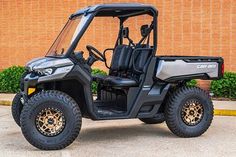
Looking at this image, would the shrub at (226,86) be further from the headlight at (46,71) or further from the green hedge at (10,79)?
the headlight at (46,71)

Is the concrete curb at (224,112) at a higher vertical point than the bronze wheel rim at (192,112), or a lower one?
lower

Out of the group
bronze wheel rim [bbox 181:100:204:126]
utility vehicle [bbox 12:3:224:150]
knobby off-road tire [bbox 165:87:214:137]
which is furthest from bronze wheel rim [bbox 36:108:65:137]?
bronze wheel rim [bbox 181:100:204:126]

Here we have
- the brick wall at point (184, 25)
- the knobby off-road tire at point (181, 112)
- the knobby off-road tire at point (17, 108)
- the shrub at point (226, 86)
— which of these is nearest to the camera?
the knobby off-road tire at point (181, 112)

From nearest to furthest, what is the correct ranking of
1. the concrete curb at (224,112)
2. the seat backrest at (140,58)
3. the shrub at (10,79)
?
the seat backrest at (140,58)
the concrete curb at (224,112)
the shrub at (10,79)

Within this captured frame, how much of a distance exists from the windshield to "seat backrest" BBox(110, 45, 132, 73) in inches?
42.2

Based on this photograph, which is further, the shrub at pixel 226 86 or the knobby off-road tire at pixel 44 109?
the shrub at pixel 226 86

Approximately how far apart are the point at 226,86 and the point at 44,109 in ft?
22.7

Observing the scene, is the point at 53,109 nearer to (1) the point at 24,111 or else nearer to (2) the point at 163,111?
(1) the point at 24,111

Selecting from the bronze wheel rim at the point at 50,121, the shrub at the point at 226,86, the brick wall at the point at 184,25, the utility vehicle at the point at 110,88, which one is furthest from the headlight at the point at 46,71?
the brick wall at the point at 184,25

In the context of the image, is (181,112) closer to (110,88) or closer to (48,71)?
(110,88)

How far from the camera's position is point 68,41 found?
8469mm

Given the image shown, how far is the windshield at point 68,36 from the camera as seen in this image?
27.6 feet

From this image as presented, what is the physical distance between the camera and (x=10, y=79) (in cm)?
1553

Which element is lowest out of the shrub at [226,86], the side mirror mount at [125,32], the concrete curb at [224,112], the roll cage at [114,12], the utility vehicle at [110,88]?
the concrete curb at [224,112]
